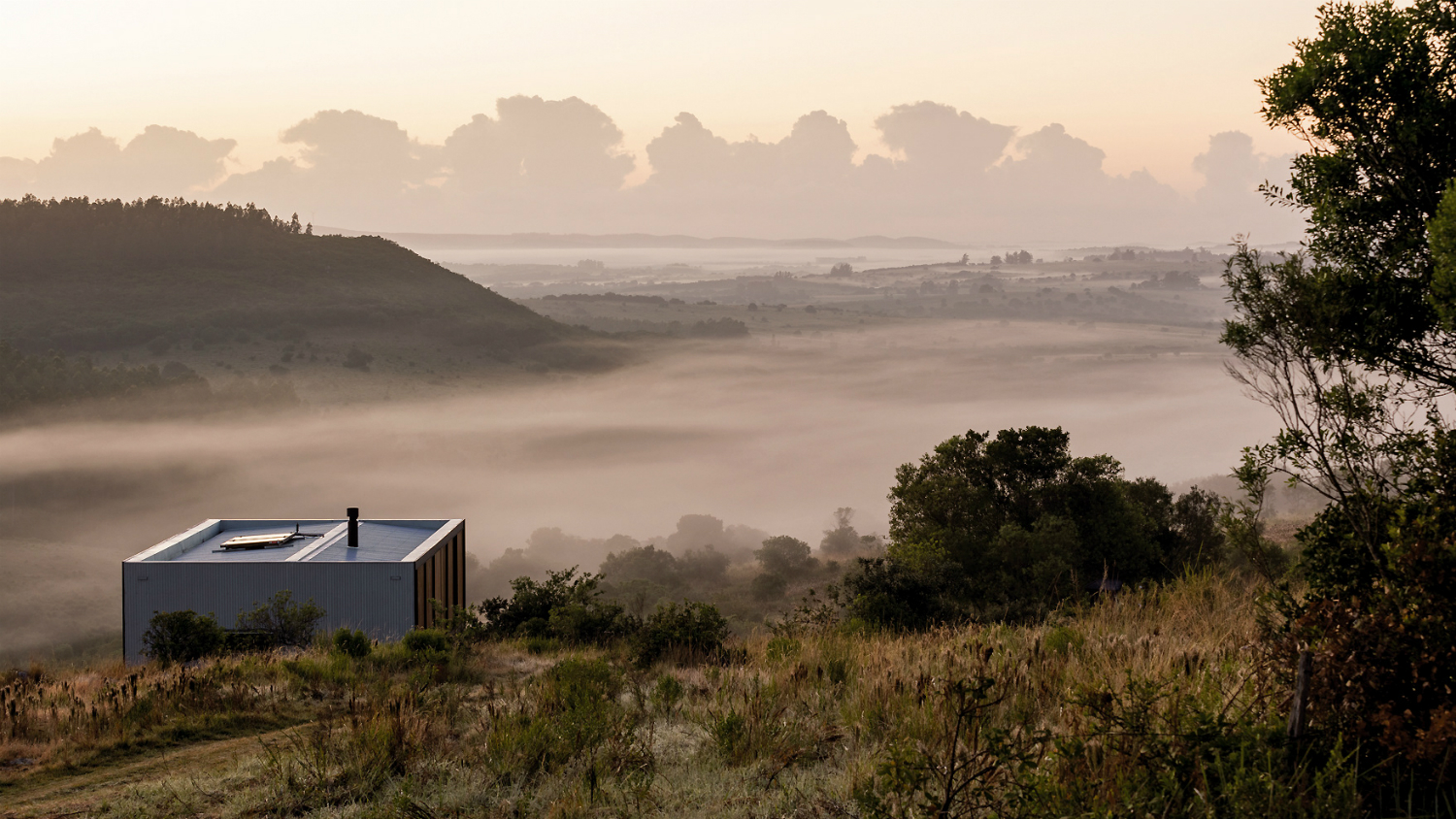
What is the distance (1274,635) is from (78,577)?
502 ft

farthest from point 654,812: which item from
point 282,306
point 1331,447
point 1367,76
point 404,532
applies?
point 282,306

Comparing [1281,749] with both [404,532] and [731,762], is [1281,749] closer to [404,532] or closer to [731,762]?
[731,762]

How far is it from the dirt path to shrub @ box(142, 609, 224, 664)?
15208mm

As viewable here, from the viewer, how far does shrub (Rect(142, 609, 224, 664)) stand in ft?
70.2

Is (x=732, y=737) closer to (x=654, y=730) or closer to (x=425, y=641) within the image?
(x=654, y=730)

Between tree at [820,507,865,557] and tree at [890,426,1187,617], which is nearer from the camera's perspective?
tree at [890,426,1187,617]

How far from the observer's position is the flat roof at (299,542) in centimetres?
3153

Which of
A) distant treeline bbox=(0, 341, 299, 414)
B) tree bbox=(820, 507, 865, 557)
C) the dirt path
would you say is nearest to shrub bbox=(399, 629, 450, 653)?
the dirt path

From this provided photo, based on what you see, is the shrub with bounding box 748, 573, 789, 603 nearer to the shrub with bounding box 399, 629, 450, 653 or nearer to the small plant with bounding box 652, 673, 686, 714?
the shrub with bounding box 399, 629, 450, 653

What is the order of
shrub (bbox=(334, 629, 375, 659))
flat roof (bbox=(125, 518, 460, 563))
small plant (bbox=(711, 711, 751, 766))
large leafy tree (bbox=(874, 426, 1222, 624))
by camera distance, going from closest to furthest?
small plant (bbox=(711, 711, 751, 766)) < shrub (bbox=(334, 629, 375, 659)) < large leafy tree (bbox=(874, 426, 1222, 624)) < flat roof (bbox=(125, 518, 460, 563))

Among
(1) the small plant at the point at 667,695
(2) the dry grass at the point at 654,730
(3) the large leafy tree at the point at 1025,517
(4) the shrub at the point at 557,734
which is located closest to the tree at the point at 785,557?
(3) the large leafy tree at the point at 1025,517

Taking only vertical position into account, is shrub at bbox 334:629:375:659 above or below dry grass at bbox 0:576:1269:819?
below

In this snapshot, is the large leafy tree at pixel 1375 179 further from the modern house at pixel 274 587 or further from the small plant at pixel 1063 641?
the modern house at pixel 274 587

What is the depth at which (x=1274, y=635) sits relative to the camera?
17.1 ft
